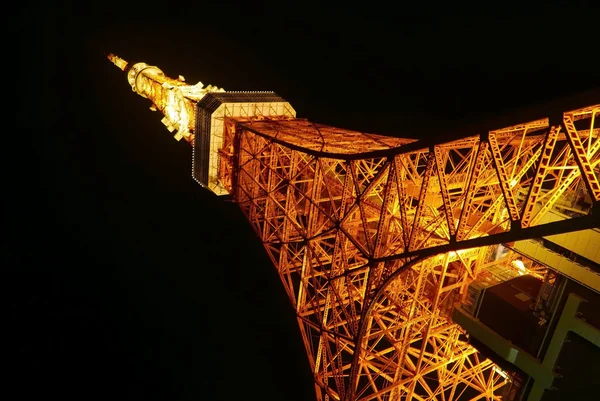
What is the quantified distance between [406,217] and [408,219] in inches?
67.5

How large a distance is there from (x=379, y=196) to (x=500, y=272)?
12.7ft

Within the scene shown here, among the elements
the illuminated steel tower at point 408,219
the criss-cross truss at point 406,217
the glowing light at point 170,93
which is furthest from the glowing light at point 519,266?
the glowing light at point 170,93

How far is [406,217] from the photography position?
900 cm

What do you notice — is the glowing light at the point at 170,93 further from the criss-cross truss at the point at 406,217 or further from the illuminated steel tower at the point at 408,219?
the criss-cross truss at the point at 406,217

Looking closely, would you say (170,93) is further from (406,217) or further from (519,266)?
(519,266)

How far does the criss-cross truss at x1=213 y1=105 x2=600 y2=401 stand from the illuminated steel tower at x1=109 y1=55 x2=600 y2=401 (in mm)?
39

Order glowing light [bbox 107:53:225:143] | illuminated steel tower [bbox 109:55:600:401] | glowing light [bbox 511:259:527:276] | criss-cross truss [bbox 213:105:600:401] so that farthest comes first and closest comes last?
glowing light [bbox 107:53:225:143], glowing light [bbox 511:259:527:276], illuminated steel tower [bbox 109:55:600:401], criss-cross truss [bbox 213:105:600:401]

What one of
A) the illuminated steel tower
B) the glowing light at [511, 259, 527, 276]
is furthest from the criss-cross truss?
the glowing light at [511, 259, 527, 276]

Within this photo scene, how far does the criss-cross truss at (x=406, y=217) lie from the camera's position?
6.02 m

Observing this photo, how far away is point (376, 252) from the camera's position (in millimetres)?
8758

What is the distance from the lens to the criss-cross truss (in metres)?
6.02

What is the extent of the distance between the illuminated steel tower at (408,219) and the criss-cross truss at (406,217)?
4 cm

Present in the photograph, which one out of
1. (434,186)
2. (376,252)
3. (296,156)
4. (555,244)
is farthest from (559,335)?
(296,156)

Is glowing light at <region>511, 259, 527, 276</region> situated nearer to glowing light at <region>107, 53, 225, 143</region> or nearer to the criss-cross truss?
the criss-cross truss
